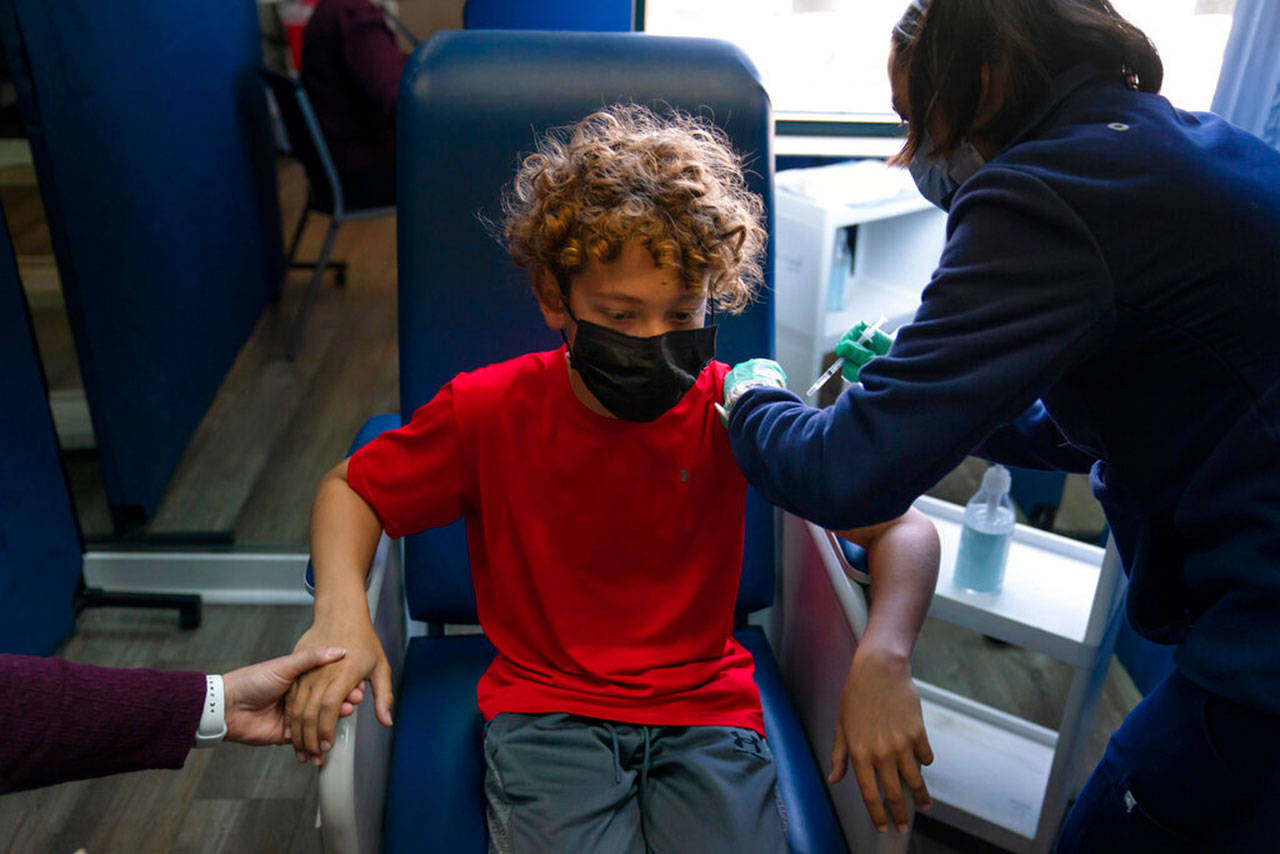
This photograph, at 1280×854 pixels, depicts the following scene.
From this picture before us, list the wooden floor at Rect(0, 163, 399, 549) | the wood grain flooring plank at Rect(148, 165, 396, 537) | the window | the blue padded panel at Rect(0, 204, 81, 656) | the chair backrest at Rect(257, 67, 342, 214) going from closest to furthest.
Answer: the blue padded panel at Rect(0, 204, 81, 656) < the window < the wooden floor at Rect(0, 163, 399, 549) < the wood grain flooring plank at Rect(148, 165, 396, 537) < the chair backrest at Rect(257, 67, 342, 214)

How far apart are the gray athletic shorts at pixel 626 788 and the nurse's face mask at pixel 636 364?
A: 35cm

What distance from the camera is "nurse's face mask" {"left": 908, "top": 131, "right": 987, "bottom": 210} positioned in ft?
3.03

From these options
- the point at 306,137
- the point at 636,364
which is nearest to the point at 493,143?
the point at 636,364

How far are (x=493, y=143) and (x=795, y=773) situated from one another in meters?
0.84

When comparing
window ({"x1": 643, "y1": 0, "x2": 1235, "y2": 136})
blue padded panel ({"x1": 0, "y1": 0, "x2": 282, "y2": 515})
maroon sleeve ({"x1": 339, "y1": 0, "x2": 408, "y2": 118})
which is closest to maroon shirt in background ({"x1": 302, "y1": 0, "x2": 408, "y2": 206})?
maroon sleeve ({"x1": 339, "y1": 0, "x2": 408, "y2": 118})

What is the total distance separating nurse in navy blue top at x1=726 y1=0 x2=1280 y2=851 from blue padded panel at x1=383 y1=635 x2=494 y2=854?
1.58ft

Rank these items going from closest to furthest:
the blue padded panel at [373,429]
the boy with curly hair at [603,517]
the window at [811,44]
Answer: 1. the boy with curly hair at [603,517]
2. the blue padded panel at [373,429]
3. the window at [811,44]

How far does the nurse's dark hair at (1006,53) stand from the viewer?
0.84 m

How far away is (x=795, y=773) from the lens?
1.12 metres

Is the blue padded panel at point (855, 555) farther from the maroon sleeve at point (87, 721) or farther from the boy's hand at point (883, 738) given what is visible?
the maroon sleeve at point (87, 721)

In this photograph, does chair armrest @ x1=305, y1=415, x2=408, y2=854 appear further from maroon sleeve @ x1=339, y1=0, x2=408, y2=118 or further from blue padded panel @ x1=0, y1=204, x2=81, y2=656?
maroon sleeve @ x1=339, y1=0, x2=408, y2=118

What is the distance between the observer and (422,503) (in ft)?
3.68

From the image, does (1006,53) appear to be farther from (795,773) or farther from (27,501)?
(27,501)

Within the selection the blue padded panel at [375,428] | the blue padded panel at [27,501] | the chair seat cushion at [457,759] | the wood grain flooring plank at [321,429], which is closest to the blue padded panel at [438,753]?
the chair seat cushion at [457,759]
